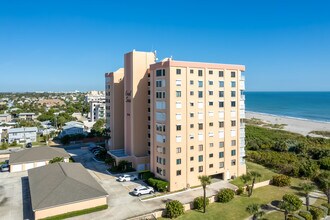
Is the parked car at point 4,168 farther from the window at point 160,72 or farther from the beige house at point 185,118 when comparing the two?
the window at point 160,72

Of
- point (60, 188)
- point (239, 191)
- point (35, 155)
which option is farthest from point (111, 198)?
point (35, 155)

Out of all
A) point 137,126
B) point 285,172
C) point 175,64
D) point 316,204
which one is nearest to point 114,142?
point 137,126

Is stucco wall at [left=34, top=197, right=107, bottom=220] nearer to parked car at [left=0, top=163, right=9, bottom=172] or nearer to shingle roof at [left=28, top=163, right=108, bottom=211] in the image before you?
shingle roof at [left=28, top=163, right=108, bottom=211]

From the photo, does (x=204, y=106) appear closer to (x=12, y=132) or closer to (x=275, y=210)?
(x=275, y=210)

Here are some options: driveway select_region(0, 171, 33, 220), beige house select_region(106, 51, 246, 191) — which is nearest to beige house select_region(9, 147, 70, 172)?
driveway select_region(0, 171, 33, 220)

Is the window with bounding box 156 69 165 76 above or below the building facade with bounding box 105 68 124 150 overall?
above
